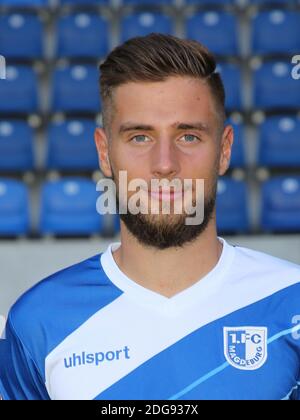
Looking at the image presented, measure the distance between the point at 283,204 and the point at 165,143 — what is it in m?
2.11

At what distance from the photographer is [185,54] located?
1168 millimetres

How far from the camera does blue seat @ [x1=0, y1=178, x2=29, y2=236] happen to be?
10.3ft

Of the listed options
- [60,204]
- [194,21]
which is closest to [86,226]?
[60,204]

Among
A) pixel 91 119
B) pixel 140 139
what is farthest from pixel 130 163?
pixel 91 119

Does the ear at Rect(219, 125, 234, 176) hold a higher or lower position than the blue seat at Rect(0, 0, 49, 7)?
lower

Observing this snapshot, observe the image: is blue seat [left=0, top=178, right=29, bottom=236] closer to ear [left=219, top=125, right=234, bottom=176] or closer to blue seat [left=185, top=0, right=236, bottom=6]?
blue seat [left=185, top=0, right=236, bottom=6]

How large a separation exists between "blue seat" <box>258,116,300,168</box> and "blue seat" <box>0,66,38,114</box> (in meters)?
1.16

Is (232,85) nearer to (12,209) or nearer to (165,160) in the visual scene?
(12,209)

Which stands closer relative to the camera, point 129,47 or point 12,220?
point 129,47

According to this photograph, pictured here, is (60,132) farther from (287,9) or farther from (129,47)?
(129,47)

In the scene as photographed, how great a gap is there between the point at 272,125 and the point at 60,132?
97 centimetres

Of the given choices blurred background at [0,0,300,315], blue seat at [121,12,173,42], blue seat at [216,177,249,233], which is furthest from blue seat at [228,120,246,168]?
blue seat at [121,12,173,42]

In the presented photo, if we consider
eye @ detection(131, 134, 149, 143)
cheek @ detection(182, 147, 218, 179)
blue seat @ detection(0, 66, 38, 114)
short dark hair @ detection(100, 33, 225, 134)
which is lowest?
cheek @ detection(182, 147, 218, 179)

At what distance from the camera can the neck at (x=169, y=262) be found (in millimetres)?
1199
